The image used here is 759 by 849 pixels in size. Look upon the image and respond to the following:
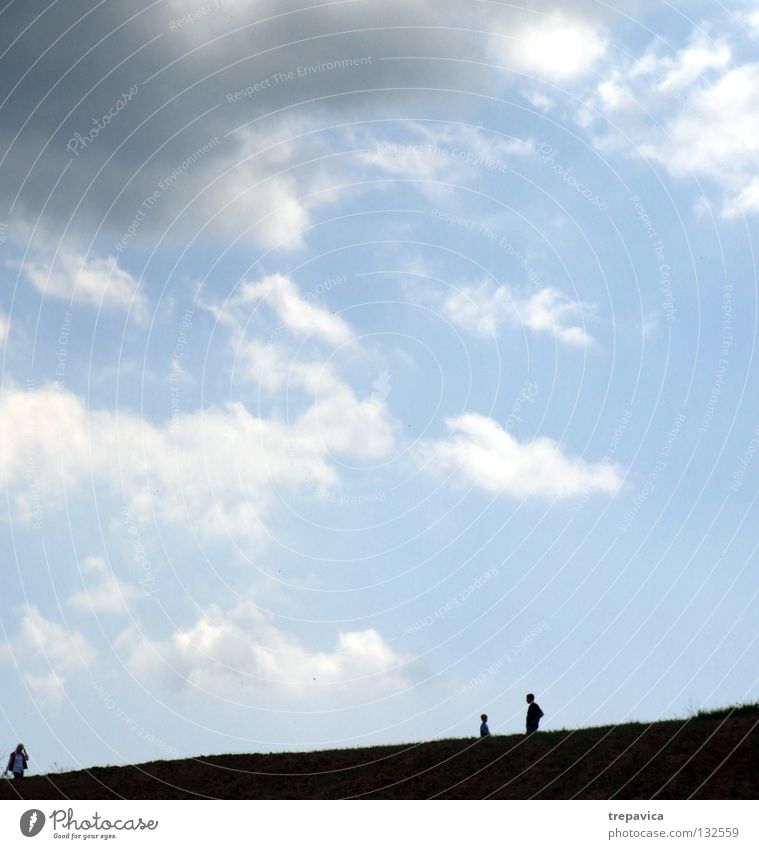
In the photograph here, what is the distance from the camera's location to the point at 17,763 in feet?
130

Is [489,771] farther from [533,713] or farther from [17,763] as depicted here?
[17,763]

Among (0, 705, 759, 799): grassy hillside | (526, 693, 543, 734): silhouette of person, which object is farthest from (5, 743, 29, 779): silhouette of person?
(526, 693, 543, 734): silhouette of person

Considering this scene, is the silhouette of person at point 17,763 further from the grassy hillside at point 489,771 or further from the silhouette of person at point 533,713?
the silhouette of person at point 533,713

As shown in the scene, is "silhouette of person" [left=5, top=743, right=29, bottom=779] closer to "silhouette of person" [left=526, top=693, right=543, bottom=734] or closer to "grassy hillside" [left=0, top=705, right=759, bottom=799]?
"grassy hillside" [left=0, top=705, right=759, bottom=799]

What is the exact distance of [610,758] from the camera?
31031 mm

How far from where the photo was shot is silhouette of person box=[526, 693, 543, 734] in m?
36.2

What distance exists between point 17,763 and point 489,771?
19095 mm

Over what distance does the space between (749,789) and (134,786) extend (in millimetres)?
21255

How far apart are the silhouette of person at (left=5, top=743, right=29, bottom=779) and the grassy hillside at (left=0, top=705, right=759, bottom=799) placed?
529 mm

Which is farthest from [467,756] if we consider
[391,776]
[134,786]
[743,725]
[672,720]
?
[134,786]

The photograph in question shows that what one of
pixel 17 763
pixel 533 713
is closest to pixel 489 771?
pixel 533 713
